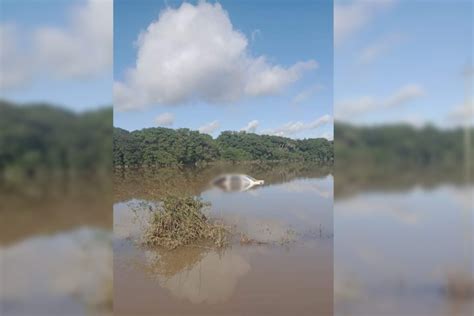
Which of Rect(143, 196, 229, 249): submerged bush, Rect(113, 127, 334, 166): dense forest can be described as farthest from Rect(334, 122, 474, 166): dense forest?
Rect(143, 196, 229, 249): submerged bush

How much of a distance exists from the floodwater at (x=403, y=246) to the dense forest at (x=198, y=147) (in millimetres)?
1734

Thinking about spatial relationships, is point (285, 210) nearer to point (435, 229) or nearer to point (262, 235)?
point (262, 235)

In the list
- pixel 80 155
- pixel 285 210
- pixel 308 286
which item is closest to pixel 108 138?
pixel 80 155

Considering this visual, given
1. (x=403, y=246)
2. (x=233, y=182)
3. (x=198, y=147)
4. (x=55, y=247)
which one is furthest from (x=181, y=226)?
(x=403, y=246)

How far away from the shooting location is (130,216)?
445 cm

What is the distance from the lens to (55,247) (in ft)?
5.34

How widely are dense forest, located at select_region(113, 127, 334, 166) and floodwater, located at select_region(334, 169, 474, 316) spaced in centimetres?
173

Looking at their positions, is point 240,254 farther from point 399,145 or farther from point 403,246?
point 399,145

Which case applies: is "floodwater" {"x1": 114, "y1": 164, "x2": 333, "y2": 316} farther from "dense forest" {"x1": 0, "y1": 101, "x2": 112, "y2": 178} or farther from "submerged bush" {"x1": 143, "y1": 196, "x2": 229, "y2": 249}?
"dense forest" {"x1": 0, "y1": 101, "x2": 112, "y2": 178}

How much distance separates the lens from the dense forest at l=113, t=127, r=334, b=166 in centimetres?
385

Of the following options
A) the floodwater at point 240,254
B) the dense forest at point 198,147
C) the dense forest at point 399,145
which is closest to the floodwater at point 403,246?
the dense forest at point 399,145

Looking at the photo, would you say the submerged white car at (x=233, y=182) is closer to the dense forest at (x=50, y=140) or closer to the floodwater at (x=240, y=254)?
the floodwater at (x=240, y=254)

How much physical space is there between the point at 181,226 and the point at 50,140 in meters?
2.66

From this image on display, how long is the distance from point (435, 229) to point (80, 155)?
77.8 inches
